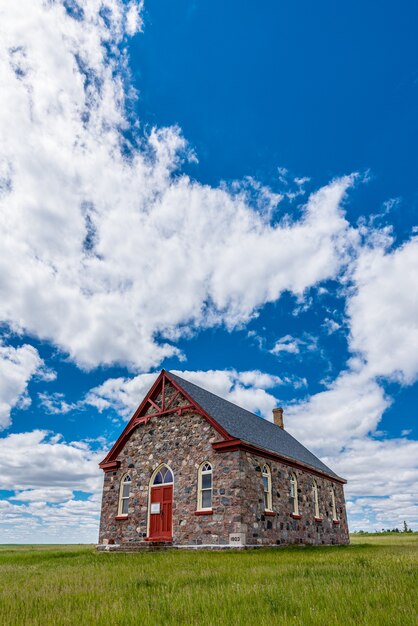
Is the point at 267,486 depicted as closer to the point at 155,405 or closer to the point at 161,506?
the point at 161,506

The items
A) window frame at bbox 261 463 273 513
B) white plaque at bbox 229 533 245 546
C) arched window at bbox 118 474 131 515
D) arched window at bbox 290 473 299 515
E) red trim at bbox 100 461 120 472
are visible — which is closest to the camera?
white plaque at bbox 229 533 245 546

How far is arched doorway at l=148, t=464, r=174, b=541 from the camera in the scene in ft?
71.1

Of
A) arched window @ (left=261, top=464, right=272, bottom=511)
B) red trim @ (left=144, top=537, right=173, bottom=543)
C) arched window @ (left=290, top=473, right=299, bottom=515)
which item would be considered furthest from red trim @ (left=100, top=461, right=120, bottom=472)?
arched window @ (left=290, top=473, right=299, bottom=515)

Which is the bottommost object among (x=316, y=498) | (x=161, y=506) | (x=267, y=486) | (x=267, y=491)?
(x=161, y=506)

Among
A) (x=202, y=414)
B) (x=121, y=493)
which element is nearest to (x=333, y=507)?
(x=121, y=493)

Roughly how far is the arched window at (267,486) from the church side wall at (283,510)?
289 mm

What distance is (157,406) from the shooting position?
24375 millimetres

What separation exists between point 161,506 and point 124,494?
344 centimetres

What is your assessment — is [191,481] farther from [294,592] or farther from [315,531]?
[294,592]

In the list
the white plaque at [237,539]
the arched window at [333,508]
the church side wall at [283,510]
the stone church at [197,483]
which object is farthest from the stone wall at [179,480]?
the arched window at [333,508]

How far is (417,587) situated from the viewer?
719 cm

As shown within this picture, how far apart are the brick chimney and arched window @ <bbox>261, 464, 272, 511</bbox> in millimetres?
15726

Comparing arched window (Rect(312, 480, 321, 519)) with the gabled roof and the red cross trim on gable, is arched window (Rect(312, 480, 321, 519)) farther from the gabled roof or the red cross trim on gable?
the red cross trim on gable

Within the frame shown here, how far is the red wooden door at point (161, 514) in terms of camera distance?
70.9ft
